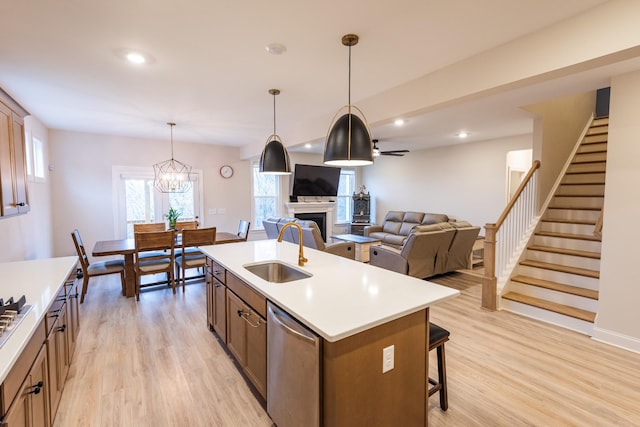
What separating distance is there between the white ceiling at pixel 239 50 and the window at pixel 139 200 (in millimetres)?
1757

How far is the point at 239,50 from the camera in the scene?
241 cm

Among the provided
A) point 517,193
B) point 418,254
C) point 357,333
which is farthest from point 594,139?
point 357,333

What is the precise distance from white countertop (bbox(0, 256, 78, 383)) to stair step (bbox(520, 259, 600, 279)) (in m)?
4.72

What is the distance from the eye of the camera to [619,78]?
8.95ft

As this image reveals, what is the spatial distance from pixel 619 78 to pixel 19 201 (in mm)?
5361

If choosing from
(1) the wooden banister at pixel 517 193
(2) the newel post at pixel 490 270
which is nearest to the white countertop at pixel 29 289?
(2) the newel post at pixel 490 270

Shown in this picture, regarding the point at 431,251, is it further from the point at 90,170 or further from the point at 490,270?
the point at 90,170

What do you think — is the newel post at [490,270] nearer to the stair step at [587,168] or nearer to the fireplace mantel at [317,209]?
the stair step at [587,168]

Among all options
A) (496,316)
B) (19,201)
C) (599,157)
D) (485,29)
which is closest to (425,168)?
(599,157)

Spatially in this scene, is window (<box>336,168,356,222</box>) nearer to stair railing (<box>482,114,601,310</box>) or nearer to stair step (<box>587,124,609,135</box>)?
stair railing (<box>482,114,601,310</box>)

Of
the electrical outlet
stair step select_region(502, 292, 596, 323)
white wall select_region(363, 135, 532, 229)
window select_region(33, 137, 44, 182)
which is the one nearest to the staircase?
stair step select_region(502, 292, 596, 323)

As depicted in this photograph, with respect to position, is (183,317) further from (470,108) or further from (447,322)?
(470,108)

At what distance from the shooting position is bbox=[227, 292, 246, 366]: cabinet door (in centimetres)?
220

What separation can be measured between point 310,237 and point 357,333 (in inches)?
131
